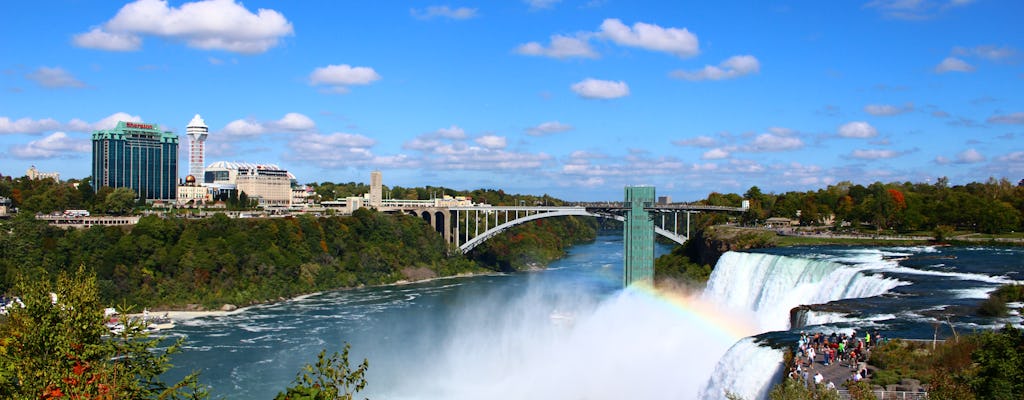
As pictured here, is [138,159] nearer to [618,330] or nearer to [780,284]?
[618,330]

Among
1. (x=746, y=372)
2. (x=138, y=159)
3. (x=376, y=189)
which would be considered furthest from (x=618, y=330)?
(x=138, y=159)

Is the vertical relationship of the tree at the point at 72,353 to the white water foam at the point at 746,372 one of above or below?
above

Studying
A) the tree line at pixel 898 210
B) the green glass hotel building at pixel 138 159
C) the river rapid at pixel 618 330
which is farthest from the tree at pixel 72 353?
the green glass hotel building at pixel 138 159

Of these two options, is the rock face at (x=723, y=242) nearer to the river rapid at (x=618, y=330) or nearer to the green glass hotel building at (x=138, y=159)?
the river rapid at (x=618, y=330)

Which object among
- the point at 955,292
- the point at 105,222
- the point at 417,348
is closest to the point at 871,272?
the point at 955,292

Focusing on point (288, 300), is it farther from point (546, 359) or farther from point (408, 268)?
point (546, 359)
